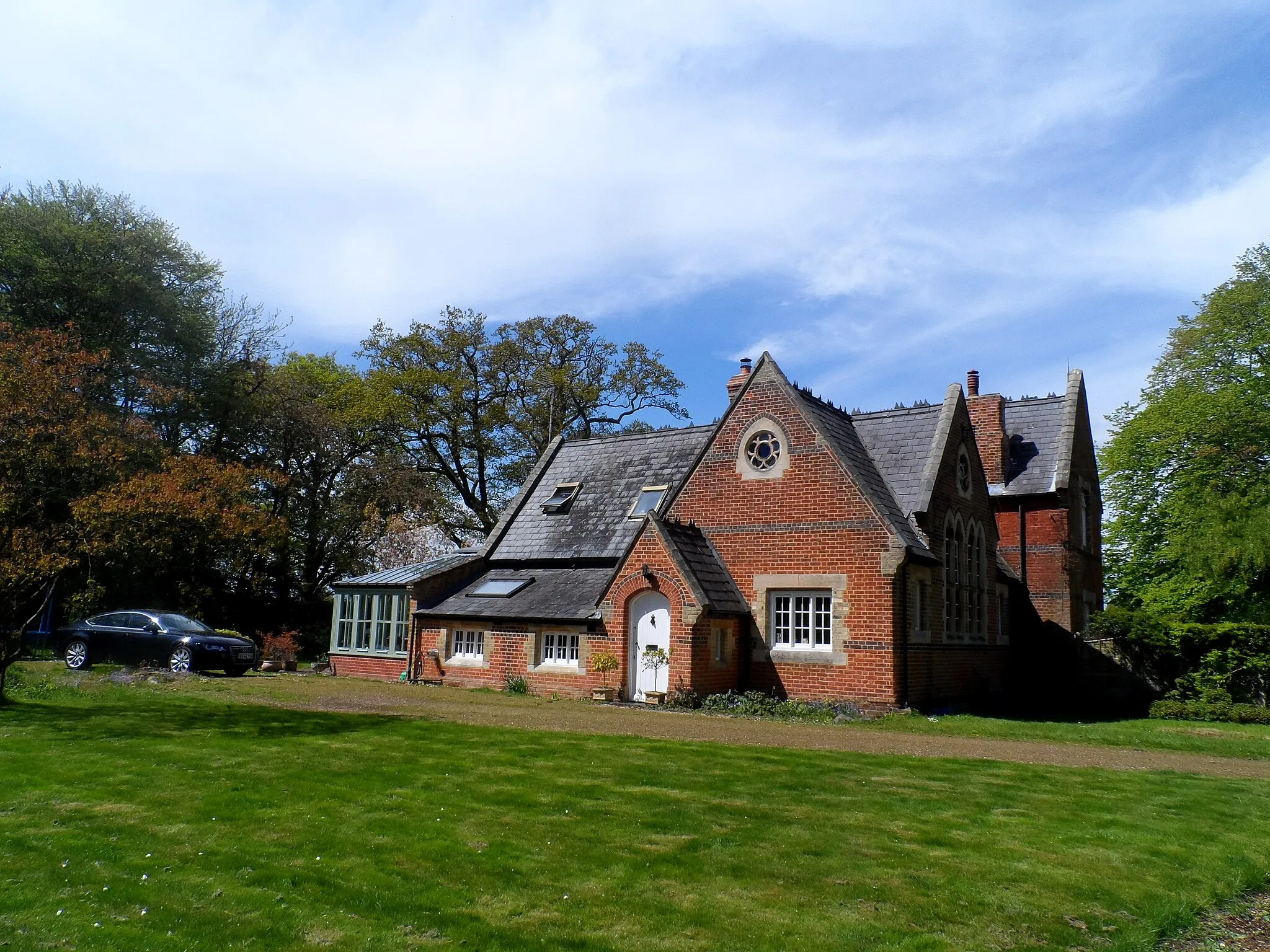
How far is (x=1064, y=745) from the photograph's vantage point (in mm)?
16219

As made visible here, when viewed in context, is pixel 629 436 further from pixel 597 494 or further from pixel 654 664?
pixel 654 664

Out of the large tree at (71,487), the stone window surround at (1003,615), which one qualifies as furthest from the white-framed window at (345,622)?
the stone window surround at (1003,615)

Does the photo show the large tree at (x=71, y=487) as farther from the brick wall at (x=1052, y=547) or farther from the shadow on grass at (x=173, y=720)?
the brick wall at (x=1052, y=547)

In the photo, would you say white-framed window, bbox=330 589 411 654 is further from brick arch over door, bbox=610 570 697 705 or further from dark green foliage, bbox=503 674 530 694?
brick arch over door, bbox=610 570 697 705

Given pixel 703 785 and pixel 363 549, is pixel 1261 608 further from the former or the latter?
pixel 363 549

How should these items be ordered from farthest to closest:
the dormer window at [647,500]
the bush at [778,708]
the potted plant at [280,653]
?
the potted plant at [280,653]
the dormer window at [647,500]
the bush at [778,708]

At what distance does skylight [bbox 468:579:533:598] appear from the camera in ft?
86.0

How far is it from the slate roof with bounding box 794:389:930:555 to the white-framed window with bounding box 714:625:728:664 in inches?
180

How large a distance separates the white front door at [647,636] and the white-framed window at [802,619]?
267cm

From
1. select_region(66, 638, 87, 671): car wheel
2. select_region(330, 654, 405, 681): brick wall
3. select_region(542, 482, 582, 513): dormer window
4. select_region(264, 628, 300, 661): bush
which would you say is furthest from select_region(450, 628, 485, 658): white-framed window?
select_region(66, 638, 87, 671): car wheel

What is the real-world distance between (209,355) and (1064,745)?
38793 mm

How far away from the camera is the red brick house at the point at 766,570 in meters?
21.1

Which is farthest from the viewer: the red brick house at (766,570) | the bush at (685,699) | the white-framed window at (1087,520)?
the white-framed window at (1087,520)

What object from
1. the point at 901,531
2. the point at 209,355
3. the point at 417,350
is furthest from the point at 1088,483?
the point at 209,355
